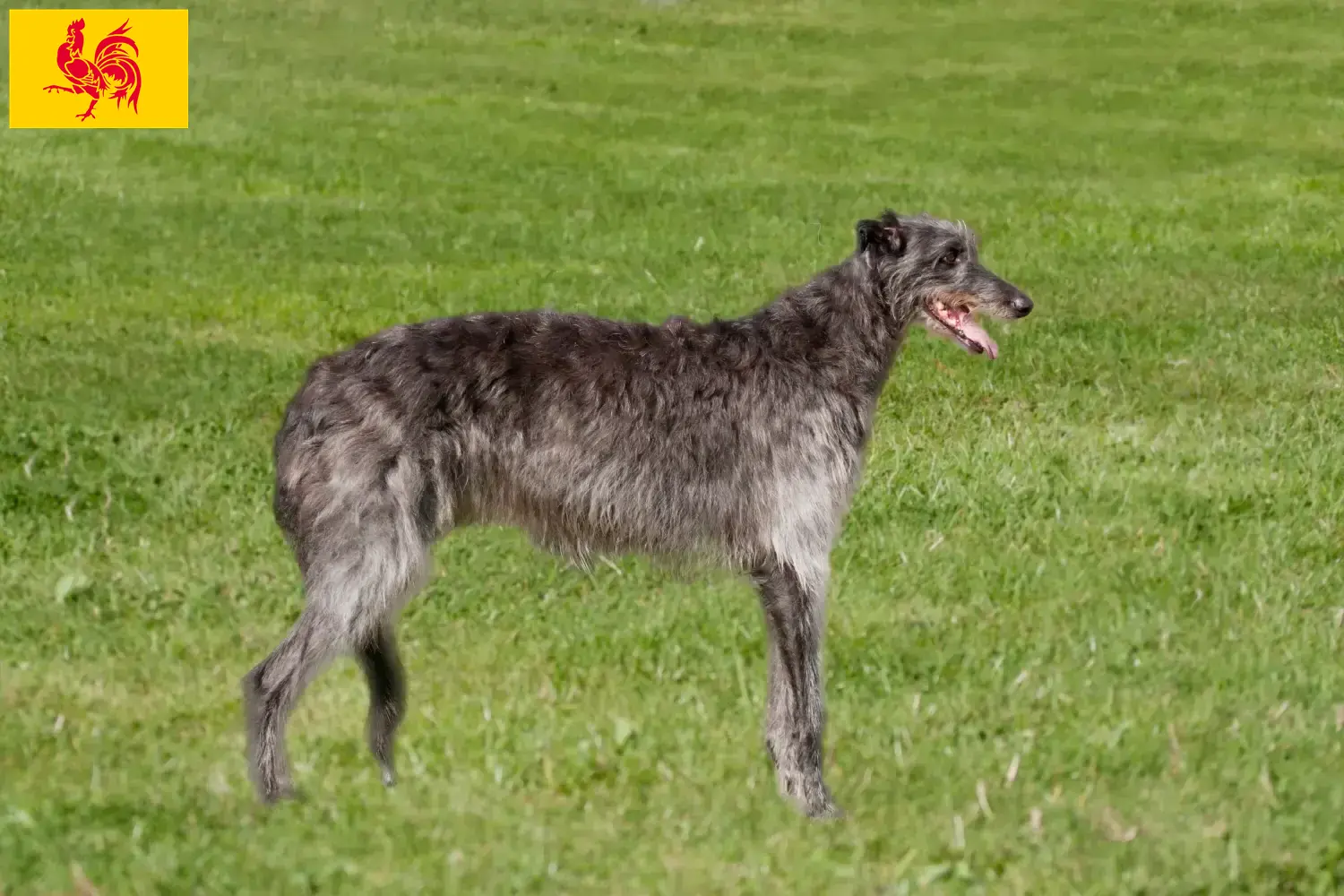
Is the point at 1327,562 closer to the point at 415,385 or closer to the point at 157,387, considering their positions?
the point at 415,385

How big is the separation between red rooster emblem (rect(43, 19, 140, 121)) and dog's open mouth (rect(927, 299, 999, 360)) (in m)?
21.5

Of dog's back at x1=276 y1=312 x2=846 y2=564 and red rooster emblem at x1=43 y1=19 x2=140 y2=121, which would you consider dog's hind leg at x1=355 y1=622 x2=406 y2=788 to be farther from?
red rooster emblem at x1=43 y1=19 x2=140 y2=121

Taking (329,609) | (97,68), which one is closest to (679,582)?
(329,609)

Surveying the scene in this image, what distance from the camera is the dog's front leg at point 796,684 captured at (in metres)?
6.82

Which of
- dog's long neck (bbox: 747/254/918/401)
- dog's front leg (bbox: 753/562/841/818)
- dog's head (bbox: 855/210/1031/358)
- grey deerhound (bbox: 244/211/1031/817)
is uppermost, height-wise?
dog's head (bbox: 855/210/1031/358)

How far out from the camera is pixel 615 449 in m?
7.14

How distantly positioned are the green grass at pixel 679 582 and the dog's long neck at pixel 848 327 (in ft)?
4.17

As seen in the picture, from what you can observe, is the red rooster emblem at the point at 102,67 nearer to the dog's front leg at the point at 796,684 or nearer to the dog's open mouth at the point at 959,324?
the dog's open mouth at the point at 959,324

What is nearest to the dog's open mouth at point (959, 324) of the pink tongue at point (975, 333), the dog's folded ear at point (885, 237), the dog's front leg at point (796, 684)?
the pink tongue at point (975, 333)

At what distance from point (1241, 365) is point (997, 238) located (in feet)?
22.7

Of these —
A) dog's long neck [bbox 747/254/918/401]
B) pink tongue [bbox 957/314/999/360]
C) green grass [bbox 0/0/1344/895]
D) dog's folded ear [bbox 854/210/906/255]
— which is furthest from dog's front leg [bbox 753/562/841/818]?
dog's folded ear [bbox 854/210/906/255]

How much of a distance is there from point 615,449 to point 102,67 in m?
24.2

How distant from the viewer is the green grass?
626 centimetres

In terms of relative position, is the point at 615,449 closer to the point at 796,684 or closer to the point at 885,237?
the point at 796,684
